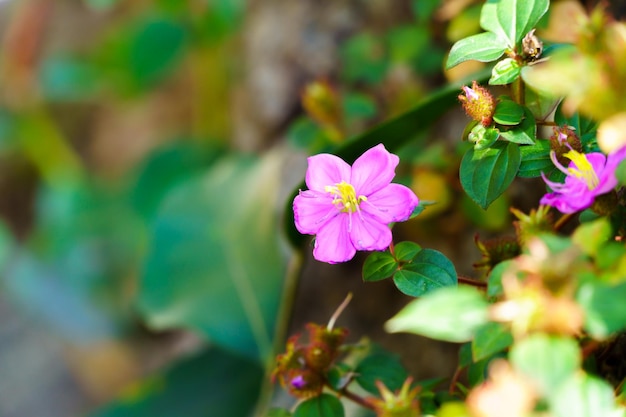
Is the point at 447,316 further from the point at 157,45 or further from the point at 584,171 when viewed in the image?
the point at 157,45

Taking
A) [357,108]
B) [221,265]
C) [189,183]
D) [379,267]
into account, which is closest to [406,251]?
[379,267]

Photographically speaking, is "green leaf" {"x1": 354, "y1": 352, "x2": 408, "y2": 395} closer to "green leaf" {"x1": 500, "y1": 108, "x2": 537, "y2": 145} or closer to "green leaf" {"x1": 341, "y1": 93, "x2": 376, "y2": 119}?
"green leaf" {"x1": 500, "y1": 108, "x2": 537, "y2": 145}

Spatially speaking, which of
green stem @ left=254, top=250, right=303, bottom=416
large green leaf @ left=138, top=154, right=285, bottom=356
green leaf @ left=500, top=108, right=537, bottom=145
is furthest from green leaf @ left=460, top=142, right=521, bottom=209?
large green leaf @ left=138, top=154, right=285, bottom=356

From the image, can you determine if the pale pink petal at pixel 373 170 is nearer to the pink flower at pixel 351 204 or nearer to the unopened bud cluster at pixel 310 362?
the pink flower at pixel 351 204

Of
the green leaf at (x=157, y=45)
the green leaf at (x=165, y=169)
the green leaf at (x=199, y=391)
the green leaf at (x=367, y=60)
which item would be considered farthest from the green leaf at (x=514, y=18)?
the green leaf at (x=157, y=45)

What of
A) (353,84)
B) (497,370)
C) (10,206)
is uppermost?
(497,370)

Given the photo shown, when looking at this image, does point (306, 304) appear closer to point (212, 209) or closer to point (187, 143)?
point (212, 209)

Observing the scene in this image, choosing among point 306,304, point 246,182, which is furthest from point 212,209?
point 306,304
